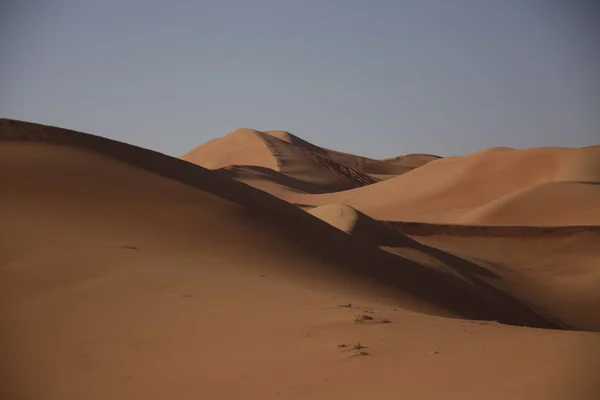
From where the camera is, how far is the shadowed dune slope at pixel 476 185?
40.1 m

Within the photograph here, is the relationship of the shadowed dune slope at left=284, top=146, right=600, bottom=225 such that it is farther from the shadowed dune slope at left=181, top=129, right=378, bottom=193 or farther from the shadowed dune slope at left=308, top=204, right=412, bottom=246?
the shadowed dune slope at left=308, top=204, right=412, bottom=246

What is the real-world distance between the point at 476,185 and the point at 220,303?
44694 mm

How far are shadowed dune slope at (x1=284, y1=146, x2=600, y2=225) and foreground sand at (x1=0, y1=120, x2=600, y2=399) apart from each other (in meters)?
20.4

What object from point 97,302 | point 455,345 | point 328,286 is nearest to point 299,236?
point 328,286

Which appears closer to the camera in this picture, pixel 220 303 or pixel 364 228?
pixel 220 303

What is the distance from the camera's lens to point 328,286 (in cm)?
1212

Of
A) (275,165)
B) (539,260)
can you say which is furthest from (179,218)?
(275,165)

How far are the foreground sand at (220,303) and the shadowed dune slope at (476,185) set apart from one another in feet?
67.0

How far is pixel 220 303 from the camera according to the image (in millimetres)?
8289

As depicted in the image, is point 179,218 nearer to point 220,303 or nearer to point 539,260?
point 220,303

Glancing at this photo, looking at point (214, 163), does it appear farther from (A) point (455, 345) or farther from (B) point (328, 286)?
(A) point (455, 345)

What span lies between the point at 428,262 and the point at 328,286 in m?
7.64

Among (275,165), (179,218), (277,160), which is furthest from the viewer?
(277,160)

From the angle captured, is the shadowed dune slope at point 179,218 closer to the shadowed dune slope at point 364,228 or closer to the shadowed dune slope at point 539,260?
the shadowed dune slope at point 539,260
